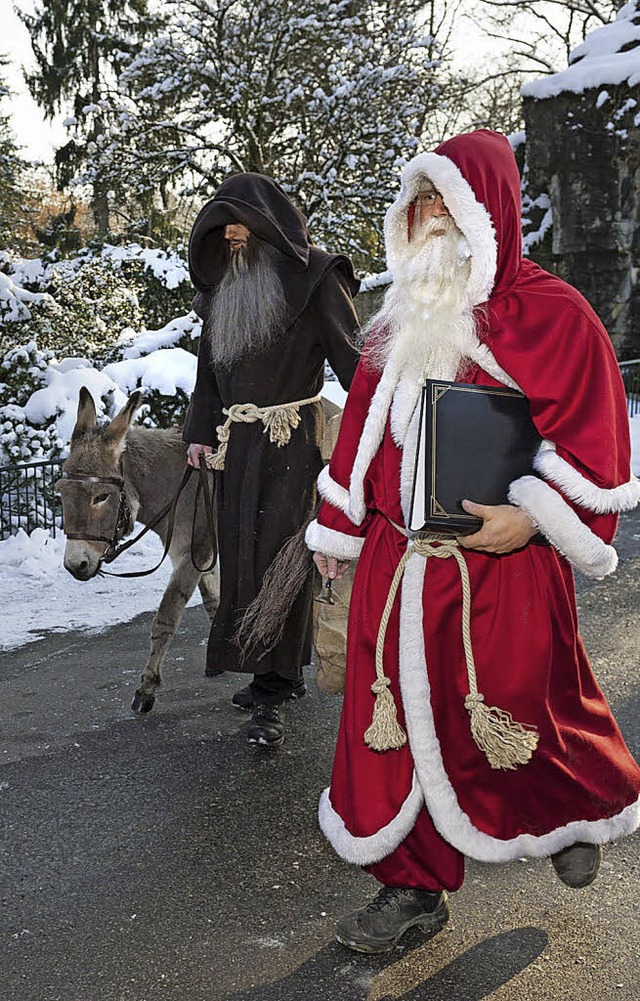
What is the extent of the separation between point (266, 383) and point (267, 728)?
155 centimetres

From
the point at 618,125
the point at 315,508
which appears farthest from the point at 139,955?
the point at 618,125

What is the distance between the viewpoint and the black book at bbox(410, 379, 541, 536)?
266cm

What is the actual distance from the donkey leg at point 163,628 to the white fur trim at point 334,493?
1898 mm

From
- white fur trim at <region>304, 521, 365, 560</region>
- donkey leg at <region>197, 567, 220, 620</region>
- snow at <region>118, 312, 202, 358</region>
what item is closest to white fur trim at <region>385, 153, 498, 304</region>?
white fur trim at <region>304, 521, 365, 560</region>

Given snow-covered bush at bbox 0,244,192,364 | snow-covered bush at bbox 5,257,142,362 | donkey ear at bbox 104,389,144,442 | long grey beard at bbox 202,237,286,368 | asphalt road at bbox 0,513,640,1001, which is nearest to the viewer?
asphalt road at bbox 0,513,640,1001

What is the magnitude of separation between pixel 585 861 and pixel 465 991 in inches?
19.9

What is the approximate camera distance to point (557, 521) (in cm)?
269

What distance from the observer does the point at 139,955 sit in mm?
3035

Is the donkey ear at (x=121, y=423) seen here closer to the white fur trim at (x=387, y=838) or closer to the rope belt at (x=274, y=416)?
the rope belt at (x=274, y=416)

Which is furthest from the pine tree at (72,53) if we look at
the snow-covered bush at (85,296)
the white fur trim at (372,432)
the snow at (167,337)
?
the white fur trim at (372,432)

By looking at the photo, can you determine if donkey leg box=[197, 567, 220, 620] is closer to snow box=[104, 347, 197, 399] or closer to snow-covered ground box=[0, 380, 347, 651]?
snow-covered ground box=[0, 380, 347, 651]

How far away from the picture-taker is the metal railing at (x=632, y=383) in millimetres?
15961

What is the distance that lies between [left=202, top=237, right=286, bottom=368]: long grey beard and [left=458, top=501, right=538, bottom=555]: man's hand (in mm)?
1973

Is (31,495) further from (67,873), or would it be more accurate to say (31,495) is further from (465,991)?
(465,991)
